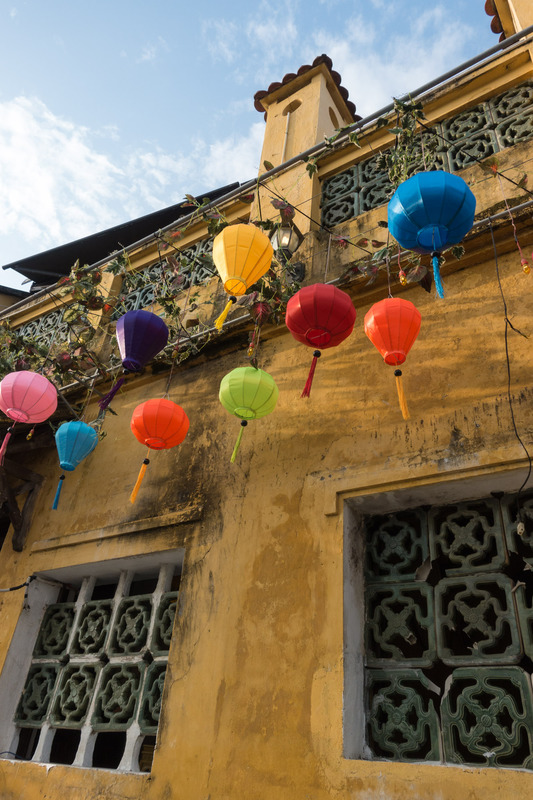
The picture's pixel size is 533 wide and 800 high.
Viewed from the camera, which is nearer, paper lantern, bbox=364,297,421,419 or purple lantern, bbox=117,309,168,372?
paper lantern, bbox=364,297,421,419

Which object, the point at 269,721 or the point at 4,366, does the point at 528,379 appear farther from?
the point at 4,366

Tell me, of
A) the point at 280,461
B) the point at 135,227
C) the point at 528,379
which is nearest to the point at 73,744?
the point at 280,461

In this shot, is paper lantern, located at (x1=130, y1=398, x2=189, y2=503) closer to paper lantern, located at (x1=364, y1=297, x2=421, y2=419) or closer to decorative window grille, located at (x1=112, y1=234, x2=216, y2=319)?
paper lantern, located at (x1=364, y1=297, x2=421, y2=419)

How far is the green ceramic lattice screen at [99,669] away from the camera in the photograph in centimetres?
409

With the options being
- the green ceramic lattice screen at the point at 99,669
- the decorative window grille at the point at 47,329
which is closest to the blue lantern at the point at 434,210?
the green ceramic lattice screen at the point at 99,669

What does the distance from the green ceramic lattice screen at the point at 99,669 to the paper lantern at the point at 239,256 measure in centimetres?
242

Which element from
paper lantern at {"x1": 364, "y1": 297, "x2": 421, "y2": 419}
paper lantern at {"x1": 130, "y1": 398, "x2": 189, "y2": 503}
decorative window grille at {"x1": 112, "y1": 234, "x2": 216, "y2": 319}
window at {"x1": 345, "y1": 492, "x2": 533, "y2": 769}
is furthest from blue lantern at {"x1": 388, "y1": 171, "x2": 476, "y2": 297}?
decorative window grille at {"x1": 112, "y1": 234, "x2": 216, "y2": 319}

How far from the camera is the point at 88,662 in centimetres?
452

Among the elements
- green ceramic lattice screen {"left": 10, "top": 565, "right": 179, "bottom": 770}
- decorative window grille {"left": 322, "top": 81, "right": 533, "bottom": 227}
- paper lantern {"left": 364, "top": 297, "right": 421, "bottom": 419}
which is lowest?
green ceramic lattice screen {"left": 10, "top": 565, "right": 179, "bottom": 770}

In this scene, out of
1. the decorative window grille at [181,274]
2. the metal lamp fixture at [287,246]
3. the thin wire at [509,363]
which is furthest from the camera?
the decorative window grille at [181,274]

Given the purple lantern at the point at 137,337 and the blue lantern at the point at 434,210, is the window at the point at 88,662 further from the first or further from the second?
the blue lantern at the point at 434,210

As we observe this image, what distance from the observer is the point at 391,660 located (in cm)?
326

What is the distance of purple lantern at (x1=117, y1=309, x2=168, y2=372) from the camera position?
3.98 m

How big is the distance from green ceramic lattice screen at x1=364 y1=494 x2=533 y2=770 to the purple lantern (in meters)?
2.12
